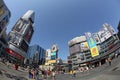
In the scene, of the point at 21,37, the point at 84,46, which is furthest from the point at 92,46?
the point at 21,37

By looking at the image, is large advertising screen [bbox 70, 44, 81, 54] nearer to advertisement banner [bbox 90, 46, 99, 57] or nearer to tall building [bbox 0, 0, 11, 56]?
advertisement banner [bbox 90, 46, 99, 57]

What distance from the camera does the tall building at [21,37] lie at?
4762 inches

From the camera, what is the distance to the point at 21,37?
133m

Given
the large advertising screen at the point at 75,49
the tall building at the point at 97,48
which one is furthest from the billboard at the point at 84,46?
the large advertising screen at the point at 75,49

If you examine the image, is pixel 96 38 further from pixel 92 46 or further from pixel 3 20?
pixel 3 20

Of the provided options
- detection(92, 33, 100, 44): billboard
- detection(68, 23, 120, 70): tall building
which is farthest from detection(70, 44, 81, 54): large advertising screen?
detection(92, 33, 100, 44): billboard

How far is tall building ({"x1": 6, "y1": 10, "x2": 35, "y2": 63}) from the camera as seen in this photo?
120950mm

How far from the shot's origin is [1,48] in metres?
109

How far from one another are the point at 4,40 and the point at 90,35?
5876 centimetres

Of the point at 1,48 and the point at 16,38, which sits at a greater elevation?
the point at 16,38

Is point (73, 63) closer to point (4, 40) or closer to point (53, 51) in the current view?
point (53, 51)

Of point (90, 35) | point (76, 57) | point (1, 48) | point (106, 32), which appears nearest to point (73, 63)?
point (76, 57)

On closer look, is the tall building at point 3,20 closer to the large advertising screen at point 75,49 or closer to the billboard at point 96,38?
the large advertising screen at point 75,49

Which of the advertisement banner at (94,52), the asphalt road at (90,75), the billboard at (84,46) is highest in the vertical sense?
the billboard at (84,46)
